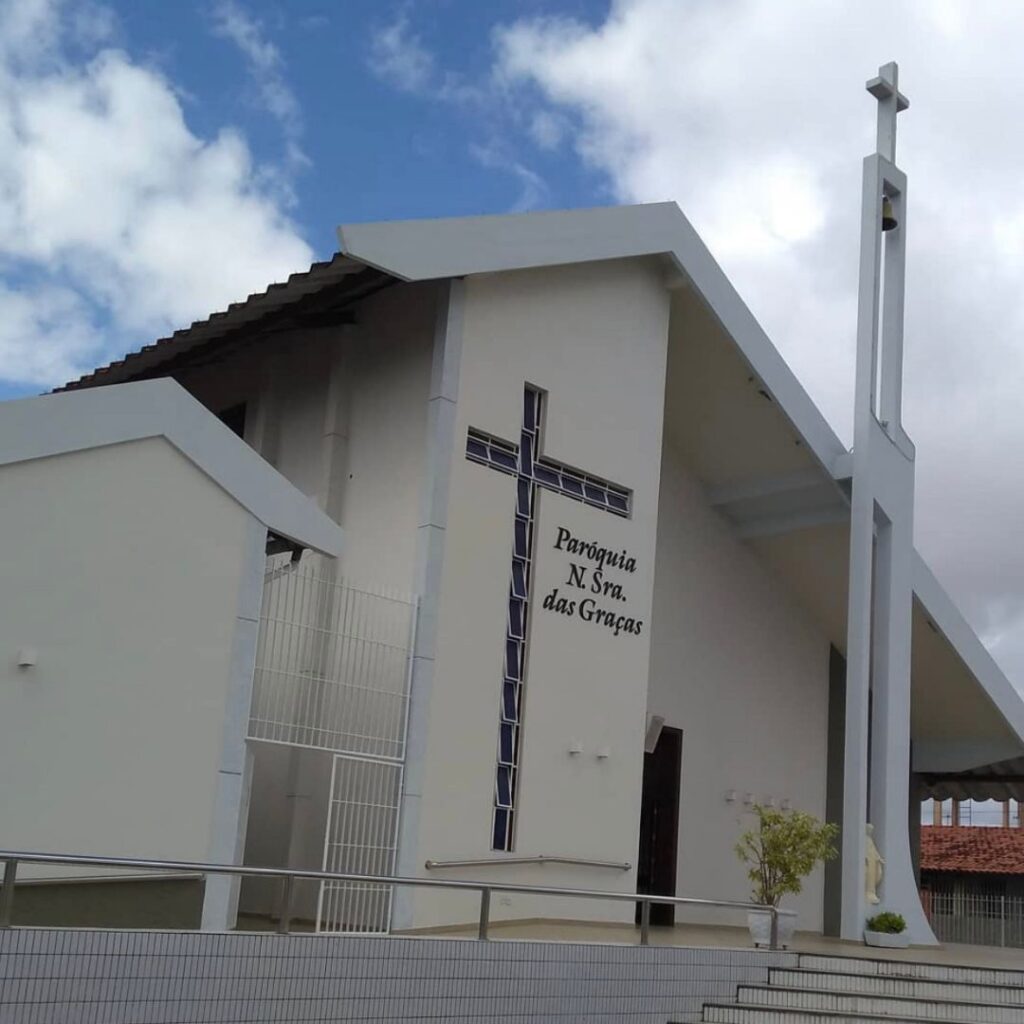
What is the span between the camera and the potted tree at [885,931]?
14.8 m

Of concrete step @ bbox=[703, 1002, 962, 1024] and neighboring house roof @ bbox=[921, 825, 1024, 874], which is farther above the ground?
neighboring house roof @ bbox=[921, 825, 1024, 874]

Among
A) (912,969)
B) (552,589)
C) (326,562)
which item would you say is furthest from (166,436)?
(912,969)

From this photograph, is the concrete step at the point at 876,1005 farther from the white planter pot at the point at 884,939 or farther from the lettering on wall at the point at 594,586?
the white planter pot at the point at 884,939

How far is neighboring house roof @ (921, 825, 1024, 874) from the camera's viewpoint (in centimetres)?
2692

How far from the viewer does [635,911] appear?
14.2 meters

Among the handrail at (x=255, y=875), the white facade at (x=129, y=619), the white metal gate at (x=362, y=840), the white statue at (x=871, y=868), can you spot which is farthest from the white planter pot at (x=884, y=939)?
the white facade at (x=129, y=619)

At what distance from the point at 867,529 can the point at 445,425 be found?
582 cm

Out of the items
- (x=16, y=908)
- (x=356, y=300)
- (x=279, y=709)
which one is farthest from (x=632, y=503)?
(x=16, y=908)

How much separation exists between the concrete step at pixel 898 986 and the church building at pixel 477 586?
94.0 inches

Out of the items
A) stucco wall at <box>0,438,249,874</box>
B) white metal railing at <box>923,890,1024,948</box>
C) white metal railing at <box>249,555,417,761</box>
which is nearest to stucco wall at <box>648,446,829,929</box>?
white metal railing at <box>923,890,1024,948</box>

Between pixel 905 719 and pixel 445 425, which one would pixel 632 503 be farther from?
pixel 905 719

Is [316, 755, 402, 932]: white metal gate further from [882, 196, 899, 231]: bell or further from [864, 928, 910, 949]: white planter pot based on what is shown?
[882, 196, 899, 231]: bell

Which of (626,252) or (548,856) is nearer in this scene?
(548,856)

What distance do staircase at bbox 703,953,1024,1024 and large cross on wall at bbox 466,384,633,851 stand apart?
267 centimetres
